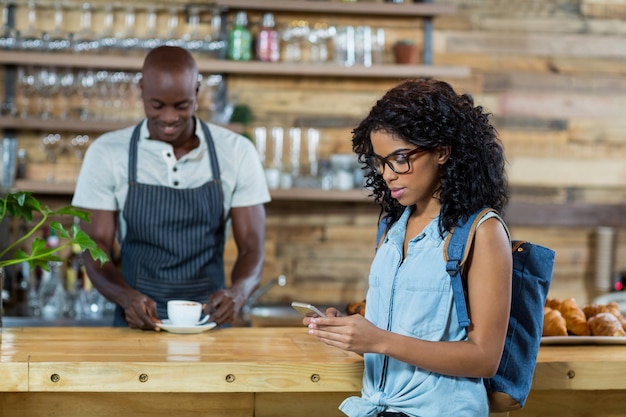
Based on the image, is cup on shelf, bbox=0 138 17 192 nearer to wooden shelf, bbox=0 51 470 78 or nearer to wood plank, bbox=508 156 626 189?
wooden shelf, bbox=0 51 470 78

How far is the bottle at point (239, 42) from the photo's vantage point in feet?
16.7

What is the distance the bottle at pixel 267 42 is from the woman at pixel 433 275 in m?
3.01

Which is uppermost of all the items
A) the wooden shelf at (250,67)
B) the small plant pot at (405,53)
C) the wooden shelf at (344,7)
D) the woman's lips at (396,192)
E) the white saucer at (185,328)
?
the wooden shelf at (344,7)

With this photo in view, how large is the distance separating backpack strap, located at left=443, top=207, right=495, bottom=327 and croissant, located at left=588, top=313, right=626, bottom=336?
888mm

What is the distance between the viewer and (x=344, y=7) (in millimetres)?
5137

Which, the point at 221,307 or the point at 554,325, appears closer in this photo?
the point at 554,325

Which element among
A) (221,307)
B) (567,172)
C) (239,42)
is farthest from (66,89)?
(567,172)

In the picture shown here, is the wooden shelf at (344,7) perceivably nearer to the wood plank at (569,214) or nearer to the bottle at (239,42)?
the bottle at (239,42)

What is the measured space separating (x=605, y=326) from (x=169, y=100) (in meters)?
1.57

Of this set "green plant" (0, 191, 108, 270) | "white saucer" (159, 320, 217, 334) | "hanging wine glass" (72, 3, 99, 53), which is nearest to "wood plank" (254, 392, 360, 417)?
"white saucer" (159, 320, 217, 334)

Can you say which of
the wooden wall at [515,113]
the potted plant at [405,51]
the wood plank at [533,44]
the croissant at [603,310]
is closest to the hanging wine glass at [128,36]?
the wooden wall at [515,113]

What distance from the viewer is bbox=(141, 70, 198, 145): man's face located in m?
3.24

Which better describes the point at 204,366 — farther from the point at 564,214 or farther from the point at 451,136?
the point at 564,214

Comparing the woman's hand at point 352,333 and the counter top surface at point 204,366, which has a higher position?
the woman's hand at point 352,333
